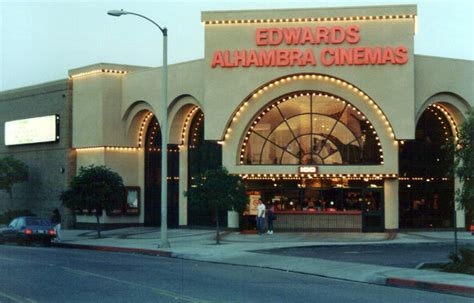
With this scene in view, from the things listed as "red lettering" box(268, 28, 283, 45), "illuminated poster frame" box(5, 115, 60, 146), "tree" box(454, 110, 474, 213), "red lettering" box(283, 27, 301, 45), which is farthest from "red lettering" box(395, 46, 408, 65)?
A: "illuminated poster frame" box(5, 115, 60, 146)

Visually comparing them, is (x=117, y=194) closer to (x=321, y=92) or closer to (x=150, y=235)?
(x=150, y=235)

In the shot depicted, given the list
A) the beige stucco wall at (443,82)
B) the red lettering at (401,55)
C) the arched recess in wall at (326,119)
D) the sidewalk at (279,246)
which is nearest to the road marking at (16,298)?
the sidewalk at (279,246)

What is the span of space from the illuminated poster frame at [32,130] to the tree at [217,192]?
62.4ft

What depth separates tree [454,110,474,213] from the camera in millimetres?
21422

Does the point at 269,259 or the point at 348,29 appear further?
the point at 348,29

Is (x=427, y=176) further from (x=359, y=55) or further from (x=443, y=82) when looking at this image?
(x=359, y=55)

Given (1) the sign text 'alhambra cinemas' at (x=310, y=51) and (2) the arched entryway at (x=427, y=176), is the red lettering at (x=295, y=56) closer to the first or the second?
(1) the sign text 'alhambra cinemas' at (x=310, y=51)

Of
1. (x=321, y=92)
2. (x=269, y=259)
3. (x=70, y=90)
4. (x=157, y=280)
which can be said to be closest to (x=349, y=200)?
(x=321, y=92)

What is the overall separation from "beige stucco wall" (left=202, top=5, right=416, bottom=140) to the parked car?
9.41 meters

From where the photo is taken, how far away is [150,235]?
42188 mm

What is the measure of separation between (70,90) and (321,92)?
17.7 metres

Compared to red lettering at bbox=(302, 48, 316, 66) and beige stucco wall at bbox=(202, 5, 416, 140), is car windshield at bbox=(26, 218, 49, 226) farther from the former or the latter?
red lettering at bbox=(302, 48, 316, 66)

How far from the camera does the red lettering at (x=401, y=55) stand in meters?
38.7

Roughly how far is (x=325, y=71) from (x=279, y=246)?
37.4 ft
